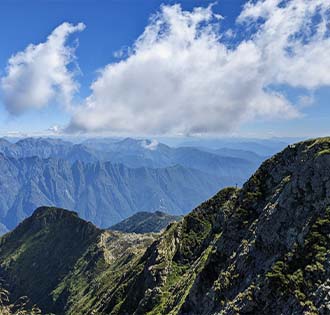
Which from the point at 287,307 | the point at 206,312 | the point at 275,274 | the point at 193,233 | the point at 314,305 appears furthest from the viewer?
the point at 193,233

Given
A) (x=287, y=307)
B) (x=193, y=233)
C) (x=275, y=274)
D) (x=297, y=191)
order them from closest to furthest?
(x=287, y=307), (x=275, y=274), (x=297, y=191), (x=193, y=233)

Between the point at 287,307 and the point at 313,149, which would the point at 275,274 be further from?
the point at 313,149

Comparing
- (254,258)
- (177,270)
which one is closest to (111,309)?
(177,270)

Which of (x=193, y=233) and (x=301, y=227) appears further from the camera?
(x=193, y=233)

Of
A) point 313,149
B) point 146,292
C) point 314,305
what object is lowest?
point 146,292

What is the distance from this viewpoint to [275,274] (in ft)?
120

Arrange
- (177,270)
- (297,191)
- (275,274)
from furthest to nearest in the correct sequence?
(177,270) → (297,191) → (275,274)

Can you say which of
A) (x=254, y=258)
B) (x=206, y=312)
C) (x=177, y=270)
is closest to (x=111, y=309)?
(x=177, y=270)

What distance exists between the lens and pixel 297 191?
40.7 m

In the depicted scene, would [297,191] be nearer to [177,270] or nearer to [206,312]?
[206,312]

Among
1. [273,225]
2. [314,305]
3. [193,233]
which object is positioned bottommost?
[193,233]

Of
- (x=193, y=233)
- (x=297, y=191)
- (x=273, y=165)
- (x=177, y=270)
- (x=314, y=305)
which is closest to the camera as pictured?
(x=314, y=305)

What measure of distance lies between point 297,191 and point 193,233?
66.1 metres

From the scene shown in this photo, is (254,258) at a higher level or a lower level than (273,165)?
lower
